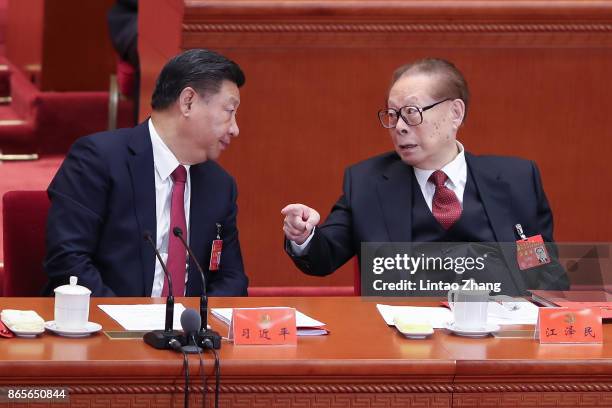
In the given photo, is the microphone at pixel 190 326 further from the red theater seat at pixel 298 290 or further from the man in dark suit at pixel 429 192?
the red theater seat at pixel 298 290

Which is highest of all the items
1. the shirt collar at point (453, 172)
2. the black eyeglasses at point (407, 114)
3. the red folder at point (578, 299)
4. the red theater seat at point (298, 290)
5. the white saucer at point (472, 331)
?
the black eyeglasses at point (407, 114)

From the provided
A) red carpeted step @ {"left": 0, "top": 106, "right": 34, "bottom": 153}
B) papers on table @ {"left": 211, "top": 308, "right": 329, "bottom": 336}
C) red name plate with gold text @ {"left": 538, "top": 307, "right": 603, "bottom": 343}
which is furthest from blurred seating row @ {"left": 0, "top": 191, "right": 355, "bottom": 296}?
red carpeted step @ {"left": 0, "top": 106, "right": 34, "bottom": 153}

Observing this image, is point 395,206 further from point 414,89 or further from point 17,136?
point 17,136

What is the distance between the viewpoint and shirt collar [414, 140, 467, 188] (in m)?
3.19

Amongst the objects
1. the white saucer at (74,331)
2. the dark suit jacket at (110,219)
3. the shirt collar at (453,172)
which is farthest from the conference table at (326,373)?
the shirt collar at (453,172)

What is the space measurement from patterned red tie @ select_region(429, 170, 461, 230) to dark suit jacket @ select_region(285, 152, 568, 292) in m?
0.07

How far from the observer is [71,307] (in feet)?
7.52

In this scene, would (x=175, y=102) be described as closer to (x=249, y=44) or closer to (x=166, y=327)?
(x=249, y=44)

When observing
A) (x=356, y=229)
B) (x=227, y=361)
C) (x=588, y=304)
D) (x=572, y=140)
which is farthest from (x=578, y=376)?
(x=572, y=140)

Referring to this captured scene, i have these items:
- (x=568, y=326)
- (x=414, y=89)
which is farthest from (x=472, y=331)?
(x=414, y=89)

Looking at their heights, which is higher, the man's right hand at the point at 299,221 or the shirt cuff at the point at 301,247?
the man's right hand at the point at 299,221

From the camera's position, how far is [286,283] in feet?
12.8

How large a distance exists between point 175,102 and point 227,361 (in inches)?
45.6

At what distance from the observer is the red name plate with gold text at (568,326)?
2.37 meters
